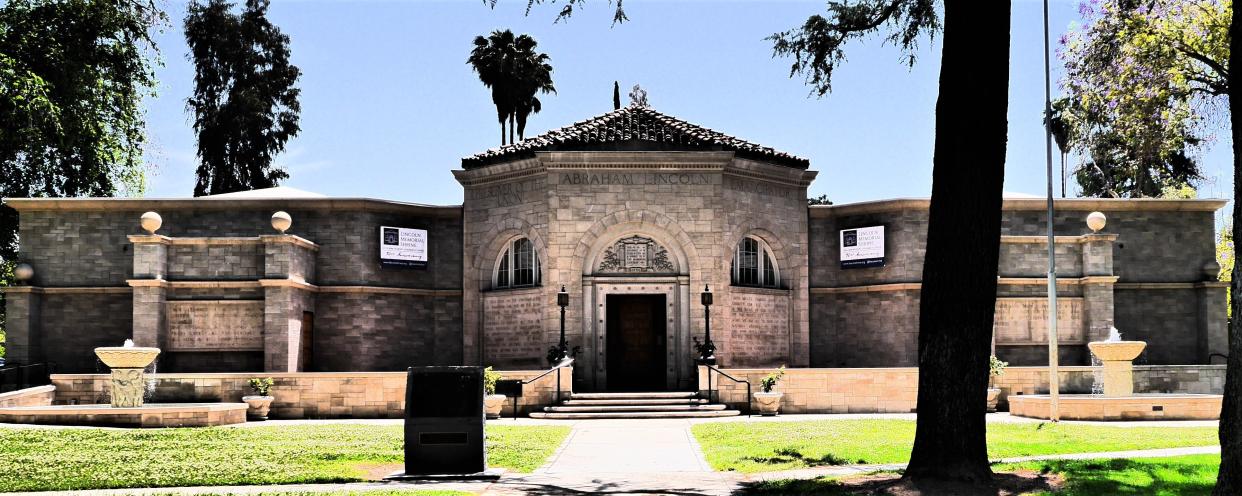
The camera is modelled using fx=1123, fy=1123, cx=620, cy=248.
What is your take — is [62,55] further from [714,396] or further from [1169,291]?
[1169,291]

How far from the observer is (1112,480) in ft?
41.2

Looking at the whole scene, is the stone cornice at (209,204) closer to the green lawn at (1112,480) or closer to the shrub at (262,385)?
the shrub at (262,385)

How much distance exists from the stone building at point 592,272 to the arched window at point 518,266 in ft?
0.19

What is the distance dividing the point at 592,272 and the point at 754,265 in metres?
4.79

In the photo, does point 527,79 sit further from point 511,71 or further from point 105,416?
point 105,416

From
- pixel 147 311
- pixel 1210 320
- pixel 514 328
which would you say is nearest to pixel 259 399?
pixel 147 311

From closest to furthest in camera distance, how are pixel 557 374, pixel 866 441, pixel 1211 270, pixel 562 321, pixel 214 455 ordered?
pixel 214 455 → pixel 866 441 → pixel 557 374 → pixel 562 321 → pixel 1211 270

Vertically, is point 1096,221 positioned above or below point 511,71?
below

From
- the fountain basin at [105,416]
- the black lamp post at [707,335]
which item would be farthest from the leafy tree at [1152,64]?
the fountain basin at [105,416]

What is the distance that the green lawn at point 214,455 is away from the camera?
13.9 meters

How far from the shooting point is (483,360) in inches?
1249

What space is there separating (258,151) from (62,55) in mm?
19510

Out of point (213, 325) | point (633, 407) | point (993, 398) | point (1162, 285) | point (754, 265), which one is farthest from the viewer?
point (1162, 285)

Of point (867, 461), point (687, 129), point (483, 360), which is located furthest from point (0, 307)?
point (867, 461)
